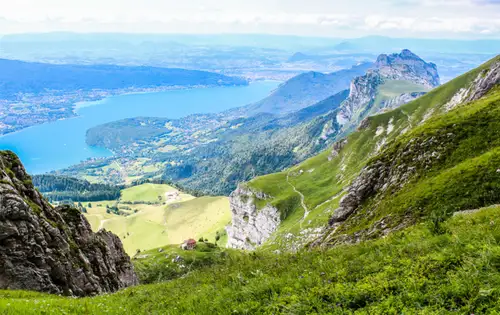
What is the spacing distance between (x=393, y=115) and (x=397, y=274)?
159 metres

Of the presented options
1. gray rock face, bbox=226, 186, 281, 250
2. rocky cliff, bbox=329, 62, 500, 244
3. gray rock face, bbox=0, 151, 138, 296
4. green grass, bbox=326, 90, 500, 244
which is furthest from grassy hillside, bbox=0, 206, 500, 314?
gray rock face, bbox=226, 186, 281, 250

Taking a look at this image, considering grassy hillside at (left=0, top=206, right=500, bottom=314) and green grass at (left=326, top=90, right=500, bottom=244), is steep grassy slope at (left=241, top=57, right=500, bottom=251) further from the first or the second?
grassy hillside at (left=0, top=206, right=500, bottom=314)

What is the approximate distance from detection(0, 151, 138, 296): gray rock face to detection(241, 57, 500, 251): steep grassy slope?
92.1 ft

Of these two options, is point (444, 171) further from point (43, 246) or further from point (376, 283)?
point (43, 246)

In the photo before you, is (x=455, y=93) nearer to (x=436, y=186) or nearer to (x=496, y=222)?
(x=436, y=186)

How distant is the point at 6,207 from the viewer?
26.8 meters

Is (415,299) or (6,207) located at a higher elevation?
(415,299)

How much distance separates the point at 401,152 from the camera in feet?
133

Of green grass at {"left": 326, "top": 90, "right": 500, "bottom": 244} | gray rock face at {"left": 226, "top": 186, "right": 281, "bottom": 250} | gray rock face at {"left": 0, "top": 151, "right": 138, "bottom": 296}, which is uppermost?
green grass at {"left": 326, "top": 90, "right": 500, "bottom": 244}

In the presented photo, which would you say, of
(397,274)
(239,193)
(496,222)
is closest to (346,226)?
(496,222)

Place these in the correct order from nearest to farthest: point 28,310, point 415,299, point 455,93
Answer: point 415,299 < point 28,310 < point 455,93

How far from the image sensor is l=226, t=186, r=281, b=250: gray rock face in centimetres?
13001

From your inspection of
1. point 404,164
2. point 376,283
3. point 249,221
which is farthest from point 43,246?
point 249,221

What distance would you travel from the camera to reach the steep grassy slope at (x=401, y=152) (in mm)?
28697
